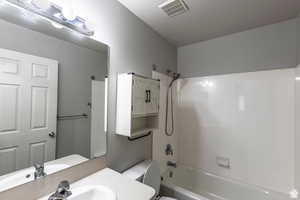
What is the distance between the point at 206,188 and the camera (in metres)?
2.18

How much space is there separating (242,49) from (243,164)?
1582 mm

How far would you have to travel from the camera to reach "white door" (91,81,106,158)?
1.27m

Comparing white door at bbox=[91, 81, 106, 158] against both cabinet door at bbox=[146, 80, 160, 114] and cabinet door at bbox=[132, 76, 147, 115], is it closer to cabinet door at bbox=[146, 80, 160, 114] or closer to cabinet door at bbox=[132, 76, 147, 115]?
cabinet door at bbox=[132, 76, 147, 115]

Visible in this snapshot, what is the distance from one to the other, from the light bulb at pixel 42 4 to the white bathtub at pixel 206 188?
1929 millimetres

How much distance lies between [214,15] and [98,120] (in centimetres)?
169

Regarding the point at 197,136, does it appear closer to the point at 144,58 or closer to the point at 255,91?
the point at 255,91

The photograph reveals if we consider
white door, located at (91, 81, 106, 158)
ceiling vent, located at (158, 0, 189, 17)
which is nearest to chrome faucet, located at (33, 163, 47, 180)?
white door, located at (91, 81, 106, 158)

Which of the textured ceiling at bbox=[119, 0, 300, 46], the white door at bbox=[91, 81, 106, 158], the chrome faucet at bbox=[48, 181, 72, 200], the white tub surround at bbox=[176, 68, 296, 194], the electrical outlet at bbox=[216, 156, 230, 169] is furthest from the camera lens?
the electrical outlet at bbox=[216, 156, 230, 169]

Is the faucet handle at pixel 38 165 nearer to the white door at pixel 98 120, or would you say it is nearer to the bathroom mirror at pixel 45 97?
the bathroom mirror at pixel 45 97

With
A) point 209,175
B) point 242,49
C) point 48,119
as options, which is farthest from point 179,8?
point 209,175

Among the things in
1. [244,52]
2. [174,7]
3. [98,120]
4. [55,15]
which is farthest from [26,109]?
[244,52]

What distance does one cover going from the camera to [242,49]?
207 cm

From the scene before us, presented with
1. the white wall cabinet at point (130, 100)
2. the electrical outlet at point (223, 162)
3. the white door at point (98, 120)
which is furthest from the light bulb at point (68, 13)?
the electrical outlet at point (223, 162)

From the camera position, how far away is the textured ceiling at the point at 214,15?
1.49 meters
